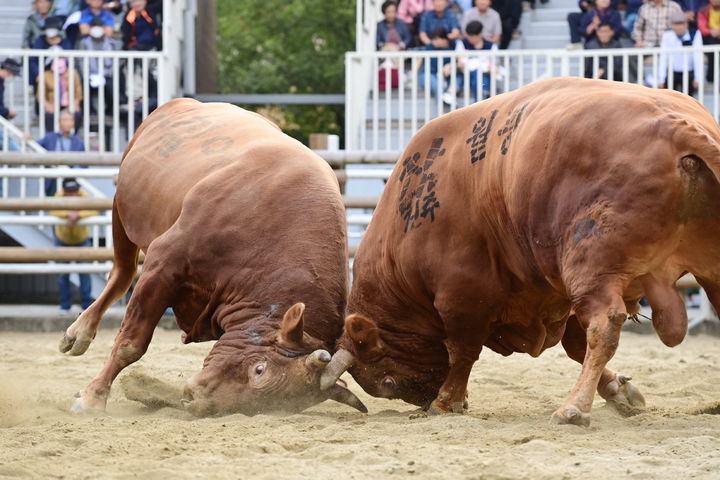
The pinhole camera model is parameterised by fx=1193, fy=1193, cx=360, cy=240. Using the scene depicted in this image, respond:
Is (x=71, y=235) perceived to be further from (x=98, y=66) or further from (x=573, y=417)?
(x=573, y=417)

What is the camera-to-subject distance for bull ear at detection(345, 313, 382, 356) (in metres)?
5.61

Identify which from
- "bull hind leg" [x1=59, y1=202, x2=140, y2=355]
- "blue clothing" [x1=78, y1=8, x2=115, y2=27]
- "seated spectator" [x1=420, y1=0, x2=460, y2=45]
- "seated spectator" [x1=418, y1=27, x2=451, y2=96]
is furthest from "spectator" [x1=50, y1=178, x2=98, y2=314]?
"seated spectator" [x1=420, y1=0, x2=460, y2=45]

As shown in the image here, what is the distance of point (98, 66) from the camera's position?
13.6 metres

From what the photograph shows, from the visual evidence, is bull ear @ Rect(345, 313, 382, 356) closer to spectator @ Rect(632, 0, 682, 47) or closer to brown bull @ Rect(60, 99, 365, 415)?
brown bull @ Rect(60, 99, 365, 415)

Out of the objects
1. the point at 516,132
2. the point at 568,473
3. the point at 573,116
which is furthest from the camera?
the point at 516,132

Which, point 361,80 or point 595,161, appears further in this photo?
point 361,80

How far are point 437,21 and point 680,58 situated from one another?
3.04 metres

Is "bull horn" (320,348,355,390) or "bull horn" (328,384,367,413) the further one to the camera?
"bull horn" (328,384,367,413)

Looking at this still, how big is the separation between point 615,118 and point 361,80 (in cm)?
917

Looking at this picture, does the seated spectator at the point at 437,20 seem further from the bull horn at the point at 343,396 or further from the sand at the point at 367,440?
the bull horn at the point at 343,396

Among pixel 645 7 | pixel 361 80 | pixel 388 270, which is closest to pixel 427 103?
pixel 361 80

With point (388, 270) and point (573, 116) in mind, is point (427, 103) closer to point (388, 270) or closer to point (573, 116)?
point (388, 270)

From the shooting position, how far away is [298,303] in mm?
5539

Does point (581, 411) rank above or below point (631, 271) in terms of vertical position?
below
